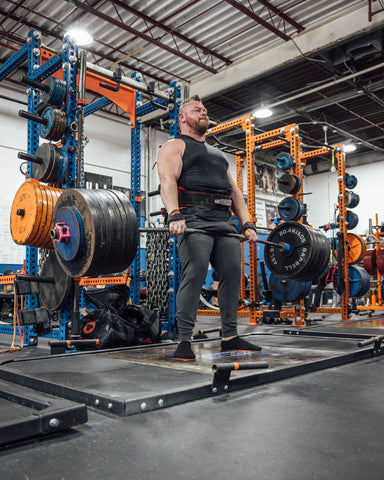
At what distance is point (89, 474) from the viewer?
98 centimetres

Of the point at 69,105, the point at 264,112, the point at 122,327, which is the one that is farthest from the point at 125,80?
the point at 264,112

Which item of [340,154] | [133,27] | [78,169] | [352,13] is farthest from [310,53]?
[78,169]

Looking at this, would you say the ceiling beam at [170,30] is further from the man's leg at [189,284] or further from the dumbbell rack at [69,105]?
the man's leg at [189,284]

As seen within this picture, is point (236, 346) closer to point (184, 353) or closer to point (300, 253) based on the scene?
point (184, 353)

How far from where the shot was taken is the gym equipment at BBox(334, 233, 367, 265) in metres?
6.52

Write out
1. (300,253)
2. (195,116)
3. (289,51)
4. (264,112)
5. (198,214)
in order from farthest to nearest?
(264,112)
(289,51)
(300,253)
(195,116)
(198,214)

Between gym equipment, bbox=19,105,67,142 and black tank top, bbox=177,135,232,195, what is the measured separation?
106cm

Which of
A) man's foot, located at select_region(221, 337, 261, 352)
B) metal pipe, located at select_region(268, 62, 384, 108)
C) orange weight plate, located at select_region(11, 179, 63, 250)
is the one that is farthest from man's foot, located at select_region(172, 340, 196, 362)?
metal pipe, located at select_region(268, 62, 384, 108)

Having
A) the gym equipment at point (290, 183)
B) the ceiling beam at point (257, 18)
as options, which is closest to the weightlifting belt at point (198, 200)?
the gym equipment at point (290, 183)

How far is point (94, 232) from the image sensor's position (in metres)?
2.25

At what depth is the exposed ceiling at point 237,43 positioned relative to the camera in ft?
22.3

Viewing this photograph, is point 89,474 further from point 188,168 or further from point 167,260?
point 167,260

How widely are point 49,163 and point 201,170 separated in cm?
124

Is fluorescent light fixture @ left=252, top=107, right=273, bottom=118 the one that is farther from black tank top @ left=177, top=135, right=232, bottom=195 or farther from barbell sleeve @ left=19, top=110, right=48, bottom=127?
black tank top @ left=177, top=135, right=232, bottom=195
